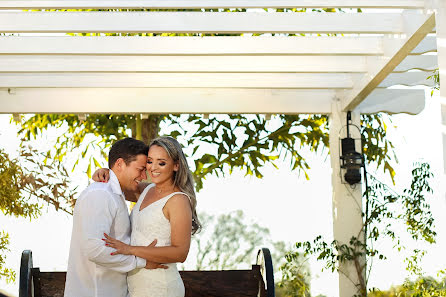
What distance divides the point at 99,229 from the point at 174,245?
15.2 inches

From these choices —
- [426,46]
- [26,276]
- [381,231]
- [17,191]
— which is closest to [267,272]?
[26,276]

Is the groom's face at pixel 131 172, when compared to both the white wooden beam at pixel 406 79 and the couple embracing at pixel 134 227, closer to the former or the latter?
the couple embracing at pixel 134 227

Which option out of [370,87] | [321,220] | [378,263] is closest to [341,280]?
[370,87]

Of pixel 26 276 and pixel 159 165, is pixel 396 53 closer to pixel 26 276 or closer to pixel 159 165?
pixel 159 165

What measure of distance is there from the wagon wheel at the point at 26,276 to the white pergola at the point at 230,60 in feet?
5.26

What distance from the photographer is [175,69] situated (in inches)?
242

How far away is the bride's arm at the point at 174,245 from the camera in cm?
357

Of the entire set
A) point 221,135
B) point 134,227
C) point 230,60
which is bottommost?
point 134,227

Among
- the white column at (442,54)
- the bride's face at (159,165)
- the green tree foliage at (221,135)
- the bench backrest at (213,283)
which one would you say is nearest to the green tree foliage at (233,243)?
the green tree foliage at (221,135)

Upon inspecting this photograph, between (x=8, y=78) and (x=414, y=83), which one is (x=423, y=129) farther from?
(x=8, y=78)

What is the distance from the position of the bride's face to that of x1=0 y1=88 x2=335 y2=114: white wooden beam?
11.1 feet

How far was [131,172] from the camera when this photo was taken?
149 inches

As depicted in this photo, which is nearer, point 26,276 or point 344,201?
point 26,276

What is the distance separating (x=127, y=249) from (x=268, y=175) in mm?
8068
